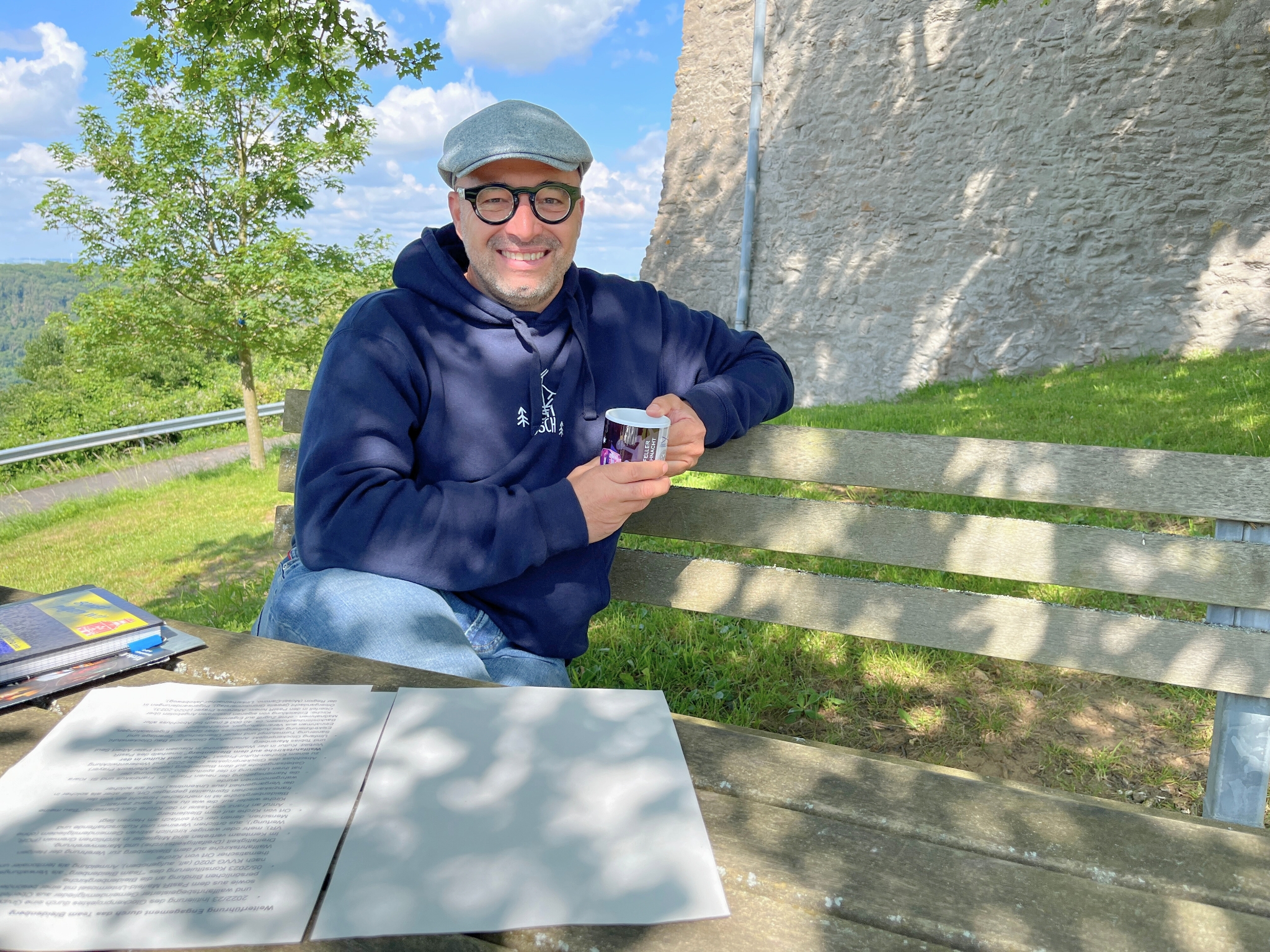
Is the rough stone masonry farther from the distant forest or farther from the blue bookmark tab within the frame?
the distant forest

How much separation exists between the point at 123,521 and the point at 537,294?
24.0 ft

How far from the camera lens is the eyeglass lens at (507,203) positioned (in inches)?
73.6

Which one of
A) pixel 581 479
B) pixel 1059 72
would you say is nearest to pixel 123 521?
pixel 581 479

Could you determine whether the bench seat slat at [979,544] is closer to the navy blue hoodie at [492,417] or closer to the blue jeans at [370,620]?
the navy blue hoodie at [492,417]

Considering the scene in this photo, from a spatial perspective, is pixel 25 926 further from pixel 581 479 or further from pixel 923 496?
pixel 923 496

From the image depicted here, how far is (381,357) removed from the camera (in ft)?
5.72

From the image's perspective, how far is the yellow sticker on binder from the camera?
1236 millimetres

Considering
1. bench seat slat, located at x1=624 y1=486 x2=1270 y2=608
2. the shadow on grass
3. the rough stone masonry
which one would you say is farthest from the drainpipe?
bench seat slat, located at x1=624 y1=486 x2=1270 y2=608

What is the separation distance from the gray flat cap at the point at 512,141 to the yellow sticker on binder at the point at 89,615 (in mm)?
1101

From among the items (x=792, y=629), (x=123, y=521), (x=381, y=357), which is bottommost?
(x=123, y=521)

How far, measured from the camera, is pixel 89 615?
4.27ft

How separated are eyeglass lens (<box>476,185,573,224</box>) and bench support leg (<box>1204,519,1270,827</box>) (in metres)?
1.57

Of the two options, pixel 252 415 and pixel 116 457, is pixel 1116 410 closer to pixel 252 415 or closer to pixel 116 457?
pixel 252 415

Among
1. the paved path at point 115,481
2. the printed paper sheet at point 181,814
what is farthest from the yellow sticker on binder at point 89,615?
the paved path at point 115,481
